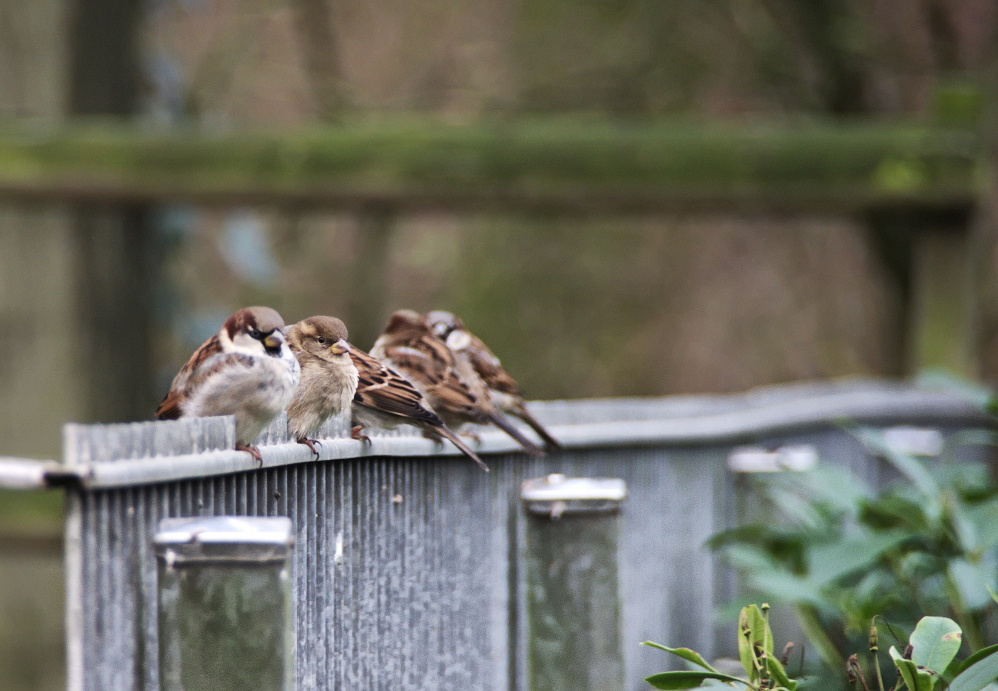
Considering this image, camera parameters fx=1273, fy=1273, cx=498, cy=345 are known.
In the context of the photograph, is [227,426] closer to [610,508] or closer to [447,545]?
[447,545]

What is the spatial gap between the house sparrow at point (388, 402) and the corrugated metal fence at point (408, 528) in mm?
139

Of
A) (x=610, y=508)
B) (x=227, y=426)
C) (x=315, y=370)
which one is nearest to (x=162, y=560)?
(x=227, y=426)

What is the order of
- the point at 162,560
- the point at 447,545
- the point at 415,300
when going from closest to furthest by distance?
the point at 162,560, the point at 447,545, the point at 415,300

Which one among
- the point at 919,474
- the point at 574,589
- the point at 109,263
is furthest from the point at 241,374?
the point at 109,263

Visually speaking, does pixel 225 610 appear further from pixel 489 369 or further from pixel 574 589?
pixel 489 369

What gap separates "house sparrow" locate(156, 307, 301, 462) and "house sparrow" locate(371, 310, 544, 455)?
0.75 metres

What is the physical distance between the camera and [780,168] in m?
4.11

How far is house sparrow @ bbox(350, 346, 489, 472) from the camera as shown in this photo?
2766 millimetres

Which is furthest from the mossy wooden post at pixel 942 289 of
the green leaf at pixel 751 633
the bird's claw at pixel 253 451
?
the bird's claw at pixel 253 451

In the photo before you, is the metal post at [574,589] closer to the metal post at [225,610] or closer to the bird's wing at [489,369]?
the bird's wing at [489,369]

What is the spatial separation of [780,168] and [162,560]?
9.61ft

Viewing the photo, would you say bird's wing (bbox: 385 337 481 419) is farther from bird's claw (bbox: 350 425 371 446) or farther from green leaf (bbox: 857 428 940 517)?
green leaf (bbox: 857 428 940 517)

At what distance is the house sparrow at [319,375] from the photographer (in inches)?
97.8

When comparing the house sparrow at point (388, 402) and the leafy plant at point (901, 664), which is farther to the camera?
the house sparrow at point (388, 402)
